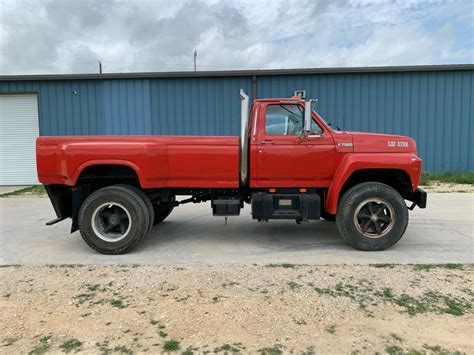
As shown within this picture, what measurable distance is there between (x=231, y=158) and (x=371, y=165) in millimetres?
1972

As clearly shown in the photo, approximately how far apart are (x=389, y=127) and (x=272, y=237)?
954cm

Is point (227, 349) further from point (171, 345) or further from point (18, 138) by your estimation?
point (18, 138)

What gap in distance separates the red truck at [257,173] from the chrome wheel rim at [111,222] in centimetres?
1

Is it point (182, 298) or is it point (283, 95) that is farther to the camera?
point (283, 95)

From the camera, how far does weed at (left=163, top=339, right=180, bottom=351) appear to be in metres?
3.00

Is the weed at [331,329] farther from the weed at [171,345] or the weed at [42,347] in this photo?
the weed at [42,347]

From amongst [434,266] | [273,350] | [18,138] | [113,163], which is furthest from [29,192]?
[434,266]

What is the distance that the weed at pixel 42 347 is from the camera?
2.98 metres

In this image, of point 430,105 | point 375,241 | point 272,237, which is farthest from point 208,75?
point 375,241

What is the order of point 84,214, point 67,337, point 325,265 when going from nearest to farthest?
1. point 67,337
2. point 325,265
3. point 84,214

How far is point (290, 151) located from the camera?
18.3ft

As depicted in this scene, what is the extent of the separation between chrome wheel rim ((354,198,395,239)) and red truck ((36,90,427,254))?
1 centimetres

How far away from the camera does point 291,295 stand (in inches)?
155

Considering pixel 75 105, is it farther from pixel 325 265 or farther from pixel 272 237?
pixel 325 265
